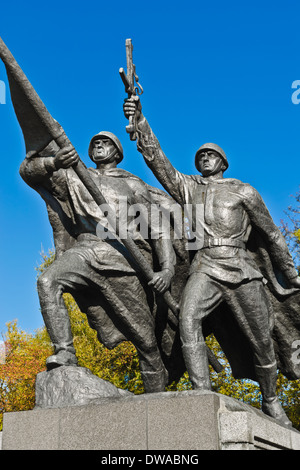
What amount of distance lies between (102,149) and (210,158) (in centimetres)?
129

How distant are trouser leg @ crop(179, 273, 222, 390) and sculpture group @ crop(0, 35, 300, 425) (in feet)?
0.04

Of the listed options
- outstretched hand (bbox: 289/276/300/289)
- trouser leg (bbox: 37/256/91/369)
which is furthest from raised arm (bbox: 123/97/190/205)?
trouser leg (bbox: 37/256/91/369)

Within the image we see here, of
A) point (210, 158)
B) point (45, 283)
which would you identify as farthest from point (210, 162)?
point (45, 283)

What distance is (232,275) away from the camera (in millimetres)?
6199

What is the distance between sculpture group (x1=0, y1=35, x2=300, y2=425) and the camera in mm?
5906

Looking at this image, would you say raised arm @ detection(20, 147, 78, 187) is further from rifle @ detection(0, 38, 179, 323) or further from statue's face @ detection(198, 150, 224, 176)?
statue's face @ detection(198, 150, 224, 176)

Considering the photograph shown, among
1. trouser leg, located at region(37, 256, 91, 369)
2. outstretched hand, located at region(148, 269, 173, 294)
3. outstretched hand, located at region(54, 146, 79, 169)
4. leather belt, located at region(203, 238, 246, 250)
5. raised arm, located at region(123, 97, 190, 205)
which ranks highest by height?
raised arm, located at region(123, 97, 190, 205)

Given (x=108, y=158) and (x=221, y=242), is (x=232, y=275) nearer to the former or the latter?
(x=221, y=242)

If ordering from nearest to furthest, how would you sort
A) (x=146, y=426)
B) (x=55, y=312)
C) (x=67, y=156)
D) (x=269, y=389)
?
(x=146, y=426)
(x=55, y=312)
(x=67, y=156)
(x=269, y=389)

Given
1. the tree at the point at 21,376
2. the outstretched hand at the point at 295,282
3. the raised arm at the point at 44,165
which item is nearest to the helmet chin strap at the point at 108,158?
the raised arm at the point at 44,165

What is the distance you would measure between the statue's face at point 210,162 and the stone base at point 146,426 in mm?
2871

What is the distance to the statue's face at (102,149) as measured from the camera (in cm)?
690
